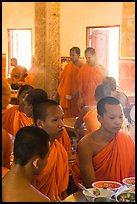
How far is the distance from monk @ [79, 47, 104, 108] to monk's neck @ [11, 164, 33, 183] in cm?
429

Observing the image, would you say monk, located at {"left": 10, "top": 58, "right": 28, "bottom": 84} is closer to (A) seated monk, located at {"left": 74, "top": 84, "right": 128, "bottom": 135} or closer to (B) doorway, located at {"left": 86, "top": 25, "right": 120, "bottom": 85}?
(B) doorway, located at {"left": 86, "top": 25, "right": 120, "bottom": 85}

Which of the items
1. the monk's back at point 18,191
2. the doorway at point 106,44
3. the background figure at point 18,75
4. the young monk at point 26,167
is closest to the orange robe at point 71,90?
the doorway at point 106,44

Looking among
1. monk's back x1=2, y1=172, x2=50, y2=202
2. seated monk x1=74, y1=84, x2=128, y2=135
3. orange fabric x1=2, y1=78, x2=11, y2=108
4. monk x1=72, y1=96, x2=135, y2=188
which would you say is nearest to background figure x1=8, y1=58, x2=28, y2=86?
seated monk x1=74, y1=84, x2=128, y2=135

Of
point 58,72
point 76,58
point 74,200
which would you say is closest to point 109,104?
point 74,200

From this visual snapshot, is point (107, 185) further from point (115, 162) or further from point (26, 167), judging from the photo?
point (26, 167)

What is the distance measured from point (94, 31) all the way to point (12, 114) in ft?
15.1

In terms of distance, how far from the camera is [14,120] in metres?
3.49

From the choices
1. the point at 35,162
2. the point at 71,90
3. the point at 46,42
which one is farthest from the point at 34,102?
the point at 71,90

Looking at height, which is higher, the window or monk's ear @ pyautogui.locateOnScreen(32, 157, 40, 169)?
the window

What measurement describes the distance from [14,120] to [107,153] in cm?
114

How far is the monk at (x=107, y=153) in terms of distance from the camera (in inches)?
101

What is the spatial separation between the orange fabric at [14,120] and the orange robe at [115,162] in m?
0.91

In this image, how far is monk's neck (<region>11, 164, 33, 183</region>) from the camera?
1749 mm

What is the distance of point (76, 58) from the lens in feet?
21.3
